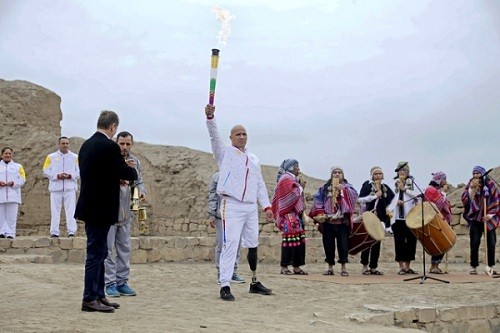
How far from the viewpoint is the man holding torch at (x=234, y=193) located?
7336mm

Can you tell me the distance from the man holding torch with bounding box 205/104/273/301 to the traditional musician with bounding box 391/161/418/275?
420 cm

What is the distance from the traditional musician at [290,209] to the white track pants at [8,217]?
19.0ft

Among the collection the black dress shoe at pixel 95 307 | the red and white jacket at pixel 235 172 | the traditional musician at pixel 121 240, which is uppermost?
the red and white jacket at pixel 235 172

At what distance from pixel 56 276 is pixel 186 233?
1054 cm

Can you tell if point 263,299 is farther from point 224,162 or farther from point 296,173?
point 296,173

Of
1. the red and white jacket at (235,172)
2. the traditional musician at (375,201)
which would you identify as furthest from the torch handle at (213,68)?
the traditional musician at (375,201)

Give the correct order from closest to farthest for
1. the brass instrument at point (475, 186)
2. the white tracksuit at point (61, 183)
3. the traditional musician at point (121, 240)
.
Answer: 1. the traditional musician at point (121, 240)
2. the brass instrument at point (475, 186)
3. the white tracksuit at point (61, 183)

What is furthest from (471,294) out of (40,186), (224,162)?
(40,186)

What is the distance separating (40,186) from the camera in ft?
62.6

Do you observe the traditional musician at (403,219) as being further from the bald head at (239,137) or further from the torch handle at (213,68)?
the torch handle at (213,68)

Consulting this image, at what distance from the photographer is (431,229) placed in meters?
10.3

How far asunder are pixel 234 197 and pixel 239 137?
71 cm

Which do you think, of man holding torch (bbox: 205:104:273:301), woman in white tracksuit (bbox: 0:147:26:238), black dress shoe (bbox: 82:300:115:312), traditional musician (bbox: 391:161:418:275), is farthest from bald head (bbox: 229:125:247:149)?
woman in white tracksuit (bbox: 0:147:26:238)

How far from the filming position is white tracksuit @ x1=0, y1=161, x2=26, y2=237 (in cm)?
1338
